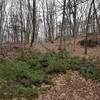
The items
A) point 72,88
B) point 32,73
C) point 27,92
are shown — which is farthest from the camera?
point 32,73

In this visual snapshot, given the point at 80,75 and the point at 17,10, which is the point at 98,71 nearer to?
the point at 80,75

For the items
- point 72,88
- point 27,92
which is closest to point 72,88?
point 72,88

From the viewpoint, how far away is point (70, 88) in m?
11.8

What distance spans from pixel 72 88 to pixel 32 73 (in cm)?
256

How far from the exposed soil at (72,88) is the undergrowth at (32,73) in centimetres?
44

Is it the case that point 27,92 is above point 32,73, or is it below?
below

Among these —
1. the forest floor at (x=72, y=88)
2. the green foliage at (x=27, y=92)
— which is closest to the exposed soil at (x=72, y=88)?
the forest floor at (x=72, y=88)

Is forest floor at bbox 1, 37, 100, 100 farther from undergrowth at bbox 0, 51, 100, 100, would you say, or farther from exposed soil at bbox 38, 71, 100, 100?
undergrowth at bbox 0, 51, 100, 100

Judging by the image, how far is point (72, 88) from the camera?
1185 cm

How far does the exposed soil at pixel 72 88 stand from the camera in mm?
10891

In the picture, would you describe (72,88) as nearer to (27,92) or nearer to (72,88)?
(72,88)

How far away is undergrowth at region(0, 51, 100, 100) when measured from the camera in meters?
10.5

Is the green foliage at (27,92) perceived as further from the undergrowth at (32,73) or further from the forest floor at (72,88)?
the forest floor at (72,88)

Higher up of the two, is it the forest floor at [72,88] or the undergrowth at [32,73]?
the undergrowth at [32,73]
